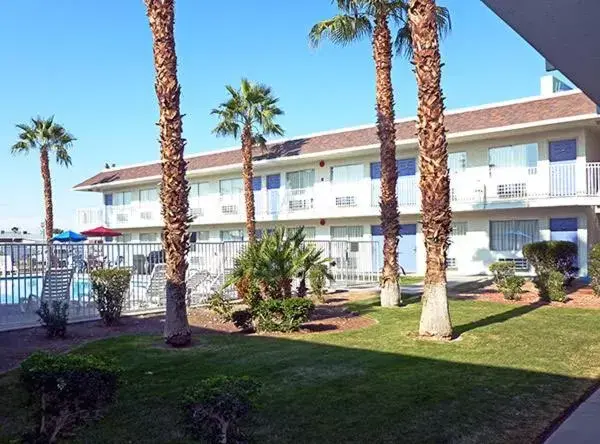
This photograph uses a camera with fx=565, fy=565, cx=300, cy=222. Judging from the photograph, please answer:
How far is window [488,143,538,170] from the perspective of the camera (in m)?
23.8

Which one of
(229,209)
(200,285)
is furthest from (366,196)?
(200,285)

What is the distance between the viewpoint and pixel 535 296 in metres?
17.0

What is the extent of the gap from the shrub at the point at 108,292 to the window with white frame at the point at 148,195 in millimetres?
25720

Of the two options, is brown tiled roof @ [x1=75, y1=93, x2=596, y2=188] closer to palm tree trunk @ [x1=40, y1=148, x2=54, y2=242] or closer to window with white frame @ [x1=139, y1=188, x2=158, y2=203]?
window with white frame @ [x1=139, y1=188, x2=158, y2=203]

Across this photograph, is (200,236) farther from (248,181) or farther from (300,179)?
(248,181)

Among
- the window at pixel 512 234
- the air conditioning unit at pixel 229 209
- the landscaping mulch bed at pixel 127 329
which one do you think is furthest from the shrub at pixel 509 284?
the air conditioning unit at pixel 229 209

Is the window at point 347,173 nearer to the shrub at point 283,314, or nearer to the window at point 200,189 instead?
the window at point 200,189

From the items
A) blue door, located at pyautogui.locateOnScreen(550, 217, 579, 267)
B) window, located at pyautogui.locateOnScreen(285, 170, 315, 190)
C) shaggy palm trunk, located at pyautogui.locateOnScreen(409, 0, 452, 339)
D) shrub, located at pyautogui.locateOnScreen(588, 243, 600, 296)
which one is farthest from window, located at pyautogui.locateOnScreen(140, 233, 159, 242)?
shaggy palm trunk, located at pyautogui.locateOnScreen(409, 0, 452, 339)

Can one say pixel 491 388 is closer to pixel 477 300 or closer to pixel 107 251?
pixel 477 300

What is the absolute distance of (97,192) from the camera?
43719mm

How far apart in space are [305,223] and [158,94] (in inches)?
854

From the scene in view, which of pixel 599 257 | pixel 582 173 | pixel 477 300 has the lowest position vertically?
pixel 477 300

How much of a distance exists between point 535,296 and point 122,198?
105 feet

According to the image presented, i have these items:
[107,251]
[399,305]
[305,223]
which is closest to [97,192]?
[305,223]
